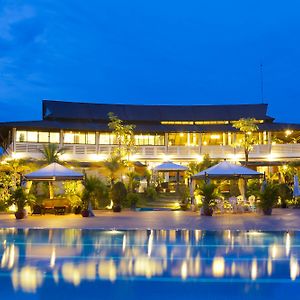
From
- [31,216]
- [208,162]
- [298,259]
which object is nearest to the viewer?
[298,259]

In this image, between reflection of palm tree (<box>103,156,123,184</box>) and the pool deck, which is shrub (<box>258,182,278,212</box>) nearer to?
the pool deck

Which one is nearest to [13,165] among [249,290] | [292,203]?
[292,203]

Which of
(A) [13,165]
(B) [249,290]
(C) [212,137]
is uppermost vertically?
(C) [212,137]

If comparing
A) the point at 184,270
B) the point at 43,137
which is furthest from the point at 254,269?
the point at 43,137

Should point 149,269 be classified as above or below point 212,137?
below

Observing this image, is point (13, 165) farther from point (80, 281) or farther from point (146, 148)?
point (80, 281)

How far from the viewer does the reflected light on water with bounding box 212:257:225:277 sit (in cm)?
1028

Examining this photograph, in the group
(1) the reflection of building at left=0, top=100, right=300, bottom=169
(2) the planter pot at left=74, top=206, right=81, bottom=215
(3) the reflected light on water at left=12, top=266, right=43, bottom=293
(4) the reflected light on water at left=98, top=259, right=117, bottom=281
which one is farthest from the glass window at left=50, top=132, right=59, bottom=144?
(3) the reflected light on water at left=12, top=266, right=43, bottom=293

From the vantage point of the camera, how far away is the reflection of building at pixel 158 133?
4275 centimetres

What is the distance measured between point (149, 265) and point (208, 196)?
12.8 metres

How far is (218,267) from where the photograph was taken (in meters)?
10.9

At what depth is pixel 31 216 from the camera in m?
24.0

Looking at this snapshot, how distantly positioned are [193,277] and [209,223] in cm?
1019

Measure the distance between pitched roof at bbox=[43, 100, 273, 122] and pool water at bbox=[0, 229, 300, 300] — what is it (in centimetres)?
3245
